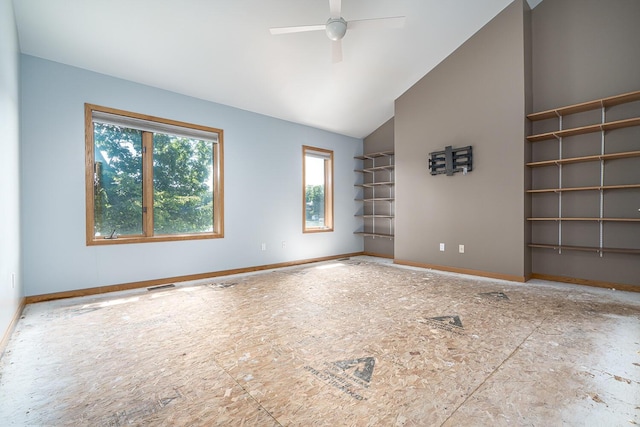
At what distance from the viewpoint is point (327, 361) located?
1979mm

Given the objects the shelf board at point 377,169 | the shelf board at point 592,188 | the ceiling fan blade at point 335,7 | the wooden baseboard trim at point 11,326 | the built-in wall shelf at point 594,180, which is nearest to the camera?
the wooden baseboard trim at point 11,326

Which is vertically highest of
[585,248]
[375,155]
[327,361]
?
[375,155]

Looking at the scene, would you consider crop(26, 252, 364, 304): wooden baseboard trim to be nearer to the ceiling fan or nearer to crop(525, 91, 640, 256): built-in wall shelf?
the ceiling fan

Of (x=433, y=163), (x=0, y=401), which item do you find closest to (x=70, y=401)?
(x=0, y=401)

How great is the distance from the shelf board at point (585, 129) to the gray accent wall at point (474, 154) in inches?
11.6

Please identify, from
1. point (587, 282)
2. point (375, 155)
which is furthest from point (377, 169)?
point (587, 282)

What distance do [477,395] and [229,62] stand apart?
168 inches

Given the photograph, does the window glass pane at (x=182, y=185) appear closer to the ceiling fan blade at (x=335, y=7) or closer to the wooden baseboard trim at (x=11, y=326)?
the wooden baseboard trim at (x=11, y=326)

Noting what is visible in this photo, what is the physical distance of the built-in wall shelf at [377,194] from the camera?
20.8 feet

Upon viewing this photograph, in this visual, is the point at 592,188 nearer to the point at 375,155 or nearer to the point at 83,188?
the point at 375,155

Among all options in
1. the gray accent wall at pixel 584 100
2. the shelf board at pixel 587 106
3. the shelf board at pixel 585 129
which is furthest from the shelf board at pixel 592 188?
the shelf board at pixel 587 106

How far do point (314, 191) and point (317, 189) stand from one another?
0.35 feet

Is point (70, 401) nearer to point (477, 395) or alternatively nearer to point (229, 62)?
point (477, 395)

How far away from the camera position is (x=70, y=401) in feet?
5.16
